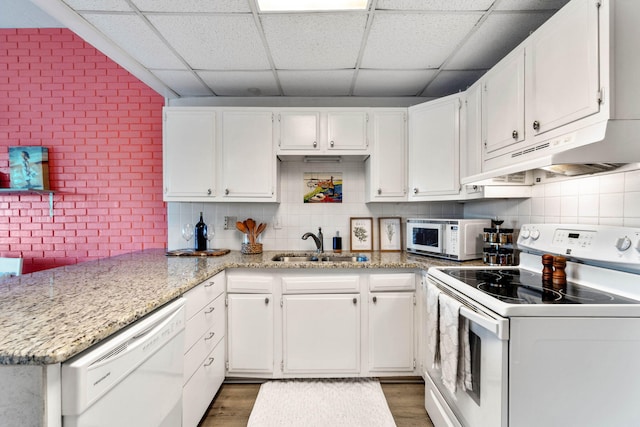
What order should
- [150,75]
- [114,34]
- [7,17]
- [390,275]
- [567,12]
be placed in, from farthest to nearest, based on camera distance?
[7,17] → [150,75] → [390,275] → [114,34] → [567,12]

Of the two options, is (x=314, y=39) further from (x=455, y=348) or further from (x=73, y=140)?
(x=73, y=140)

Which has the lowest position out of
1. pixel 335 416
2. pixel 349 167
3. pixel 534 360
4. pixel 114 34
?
pixel 335 416

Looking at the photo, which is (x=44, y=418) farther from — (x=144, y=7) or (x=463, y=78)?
(x=463, y=78)

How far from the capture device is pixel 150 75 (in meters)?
2.24

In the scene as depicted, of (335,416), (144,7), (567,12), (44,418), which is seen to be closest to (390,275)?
(335,416)

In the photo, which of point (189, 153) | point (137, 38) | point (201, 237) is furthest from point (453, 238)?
point (137, 38)

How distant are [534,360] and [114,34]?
2.71 m

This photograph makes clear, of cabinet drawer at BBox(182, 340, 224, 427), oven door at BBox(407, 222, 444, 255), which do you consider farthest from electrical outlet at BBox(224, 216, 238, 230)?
oven door at BBox(407, 222, 444, 255)

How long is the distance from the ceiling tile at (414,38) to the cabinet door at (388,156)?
0.42 meters

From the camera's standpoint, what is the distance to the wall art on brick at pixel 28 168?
2664 mm

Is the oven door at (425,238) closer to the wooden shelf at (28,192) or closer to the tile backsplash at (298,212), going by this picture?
the tile backsplash at (298,212)

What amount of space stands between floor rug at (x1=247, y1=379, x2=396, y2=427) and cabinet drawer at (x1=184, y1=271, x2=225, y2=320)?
0.78 meters

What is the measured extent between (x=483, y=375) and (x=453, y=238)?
104 centimetres

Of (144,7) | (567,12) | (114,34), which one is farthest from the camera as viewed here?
(114,34)
